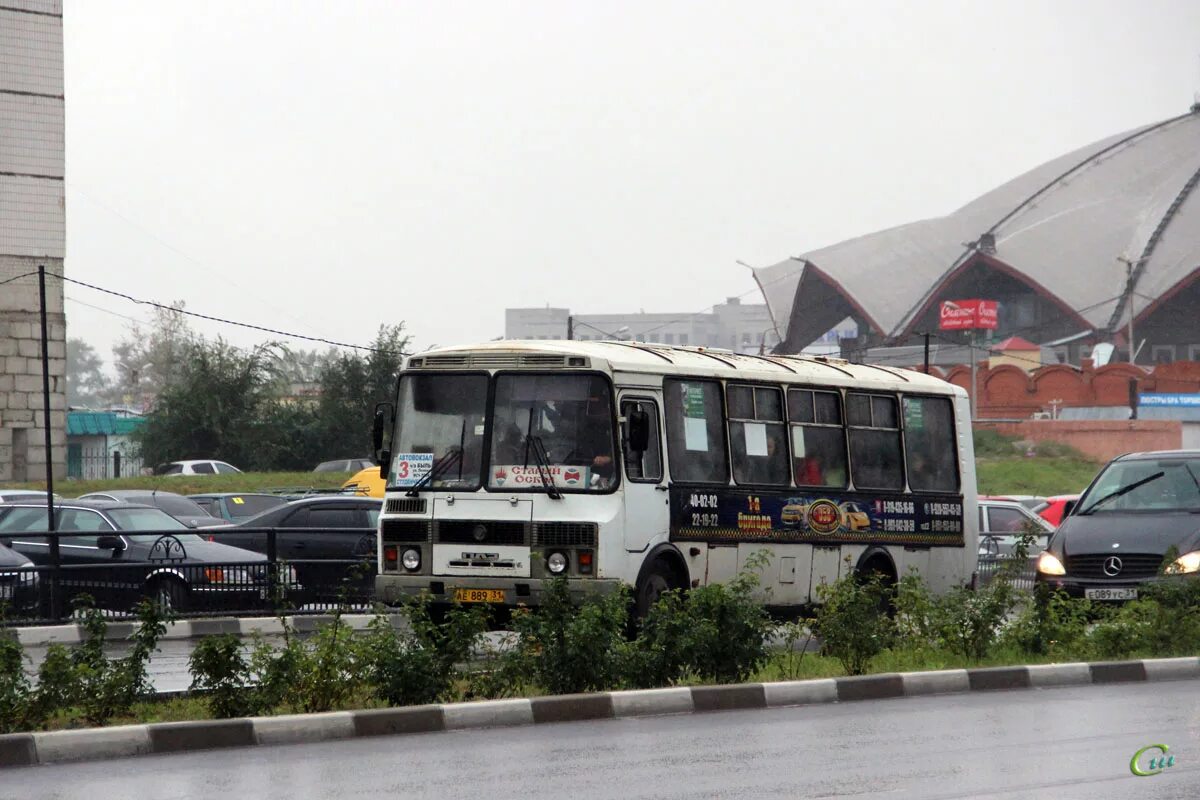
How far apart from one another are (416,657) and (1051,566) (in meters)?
7.76

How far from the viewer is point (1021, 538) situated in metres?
13.5

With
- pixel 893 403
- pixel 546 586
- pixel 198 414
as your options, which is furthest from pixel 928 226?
pixel 546 586

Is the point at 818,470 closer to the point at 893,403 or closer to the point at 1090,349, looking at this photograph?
the point at 893,403

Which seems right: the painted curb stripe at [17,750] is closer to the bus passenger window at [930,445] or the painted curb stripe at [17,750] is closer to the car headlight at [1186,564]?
the car headlight at [1186,564]

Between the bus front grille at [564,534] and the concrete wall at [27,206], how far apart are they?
35.9 meters

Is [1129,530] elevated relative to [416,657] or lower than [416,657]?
elevated

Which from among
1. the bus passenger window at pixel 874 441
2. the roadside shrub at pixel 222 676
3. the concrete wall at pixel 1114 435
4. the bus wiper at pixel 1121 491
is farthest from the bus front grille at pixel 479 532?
the concrete wall at pixel 1114 435

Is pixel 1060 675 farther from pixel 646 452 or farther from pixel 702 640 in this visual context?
pixel 646 452

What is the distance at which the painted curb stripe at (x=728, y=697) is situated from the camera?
33.6ft

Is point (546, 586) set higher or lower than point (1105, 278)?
lower

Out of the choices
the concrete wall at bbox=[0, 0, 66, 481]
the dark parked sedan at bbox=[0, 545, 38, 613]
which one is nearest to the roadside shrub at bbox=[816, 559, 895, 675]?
the dark parked sedan at bbox=[0, 545, 38, 613]

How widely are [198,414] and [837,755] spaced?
52610 mm

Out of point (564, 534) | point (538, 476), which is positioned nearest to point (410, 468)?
point (538, 476)

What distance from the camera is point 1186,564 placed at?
A: 47.4 feet
